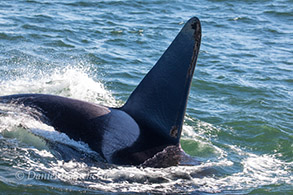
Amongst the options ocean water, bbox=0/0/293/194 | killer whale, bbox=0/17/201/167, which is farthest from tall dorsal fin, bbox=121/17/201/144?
ocean water, bbox=0/0/293/194

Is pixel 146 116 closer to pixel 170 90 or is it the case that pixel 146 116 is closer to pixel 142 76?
pixel 170 90

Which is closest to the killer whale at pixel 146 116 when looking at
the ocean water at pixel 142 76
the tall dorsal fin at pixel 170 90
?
the tall dorsal fin at pixel 170 90

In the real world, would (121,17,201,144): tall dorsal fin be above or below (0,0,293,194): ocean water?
above

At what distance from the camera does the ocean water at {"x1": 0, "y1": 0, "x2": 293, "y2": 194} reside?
5992 millimetres

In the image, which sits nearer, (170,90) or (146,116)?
(170,90)

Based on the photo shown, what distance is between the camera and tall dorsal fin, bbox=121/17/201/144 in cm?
595

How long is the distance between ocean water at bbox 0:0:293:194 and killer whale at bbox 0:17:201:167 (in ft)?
0.50

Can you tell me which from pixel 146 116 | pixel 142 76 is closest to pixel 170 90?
pixel 146 116

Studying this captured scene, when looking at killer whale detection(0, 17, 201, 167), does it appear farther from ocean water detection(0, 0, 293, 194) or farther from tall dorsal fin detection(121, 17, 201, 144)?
ocean water detection(0, 0, 293, 194)

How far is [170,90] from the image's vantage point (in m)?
6.11

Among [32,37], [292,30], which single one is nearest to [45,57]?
[32,37]

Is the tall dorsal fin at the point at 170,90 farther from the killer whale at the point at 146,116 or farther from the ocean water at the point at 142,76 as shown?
the ocean water at the point at 142,76

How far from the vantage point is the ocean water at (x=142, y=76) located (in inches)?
236

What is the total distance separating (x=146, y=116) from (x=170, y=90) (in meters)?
0.50
